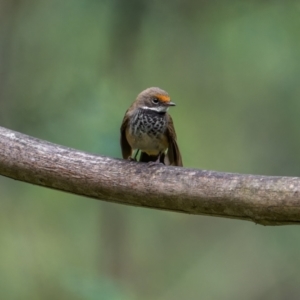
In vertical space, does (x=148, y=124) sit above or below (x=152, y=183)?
above

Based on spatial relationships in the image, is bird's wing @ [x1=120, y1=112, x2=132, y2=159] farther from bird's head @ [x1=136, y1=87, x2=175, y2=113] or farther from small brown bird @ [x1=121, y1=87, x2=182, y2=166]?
bird's head @ [x1=136, y1=87, x2=175, y2=113]

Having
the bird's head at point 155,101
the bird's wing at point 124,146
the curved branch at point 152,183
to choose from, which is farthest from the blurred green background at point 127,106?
the curved branch at point 152,183

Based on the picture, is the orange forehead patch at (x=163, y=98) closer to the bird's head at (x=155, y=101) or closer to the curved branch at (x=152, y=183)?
the bird's head at (x=155, y=101)

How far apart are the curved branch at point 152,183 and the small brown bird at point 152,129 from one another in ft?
2.52

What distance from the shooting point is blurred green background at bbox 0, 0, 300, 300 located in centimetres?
596

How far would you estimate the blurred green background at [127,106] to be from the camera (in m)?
5.96

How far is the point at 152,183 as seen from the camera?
3670mm

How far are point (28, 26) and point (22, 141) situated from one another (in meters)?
2.90

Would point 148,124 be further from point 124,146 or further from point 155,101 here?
point 124,146

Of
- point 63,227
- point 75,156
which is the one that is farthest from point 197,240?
point 75,156

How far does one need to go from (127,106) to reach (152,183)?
108 inches

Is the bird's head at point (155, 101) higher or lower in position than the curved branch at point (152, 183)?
higher

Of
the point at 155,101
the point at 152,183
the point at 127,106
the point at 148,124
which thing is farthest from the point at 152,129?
the point at 127,106

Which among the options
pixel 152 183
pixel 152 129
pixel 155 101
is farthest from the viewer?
pixel 155 101
